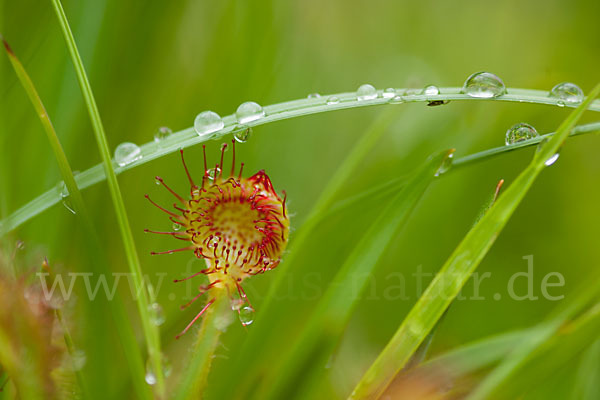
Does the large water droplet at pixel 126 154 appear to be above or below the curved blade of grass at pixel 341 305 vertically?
above

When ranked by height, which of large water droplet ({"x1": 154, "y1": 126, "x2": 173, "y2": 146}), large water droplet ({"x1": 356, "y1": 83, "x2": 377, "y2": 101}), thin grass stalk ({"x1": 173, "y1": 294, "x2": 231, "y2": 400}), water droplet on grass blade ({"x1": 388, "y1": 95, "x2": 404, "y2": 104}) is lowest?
thin grass stalk ({"x1": 173, "y1": 294, "x2": 231, "y2": 400})

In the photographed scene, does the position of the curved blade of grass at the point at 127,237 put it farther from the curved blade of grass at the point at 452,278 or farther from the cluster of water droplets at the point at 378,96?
the curved blade of grass at the point at 452,278

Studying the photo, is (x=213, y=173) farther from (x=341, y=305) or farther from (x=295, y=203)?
(x=295, y=203)

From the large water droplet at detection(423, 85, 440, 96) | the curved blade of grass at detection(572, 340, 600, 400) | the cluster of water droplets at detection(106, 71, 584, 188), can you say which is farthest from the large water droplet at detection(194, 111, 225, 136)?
the curved blade of grass at detection(572, 340, 600, 400)

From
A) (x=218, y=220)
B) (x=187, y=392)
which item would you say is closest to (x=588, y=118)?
(x=218, y=220)

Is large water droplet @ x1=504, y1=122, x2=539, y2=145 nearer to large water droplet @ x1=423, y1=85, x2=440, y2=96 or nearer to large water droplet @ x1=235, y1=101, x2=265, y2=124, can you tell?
large water droplet @ x1=423, y1=85, x2=440, y2=96

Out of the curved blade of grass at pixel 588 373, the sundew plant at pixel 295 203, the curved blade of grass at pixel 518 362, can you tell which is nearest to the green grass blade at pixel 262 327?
the sundew plant at pixel 295 203

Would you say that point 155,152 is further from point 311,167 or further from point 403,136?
point 403,136
